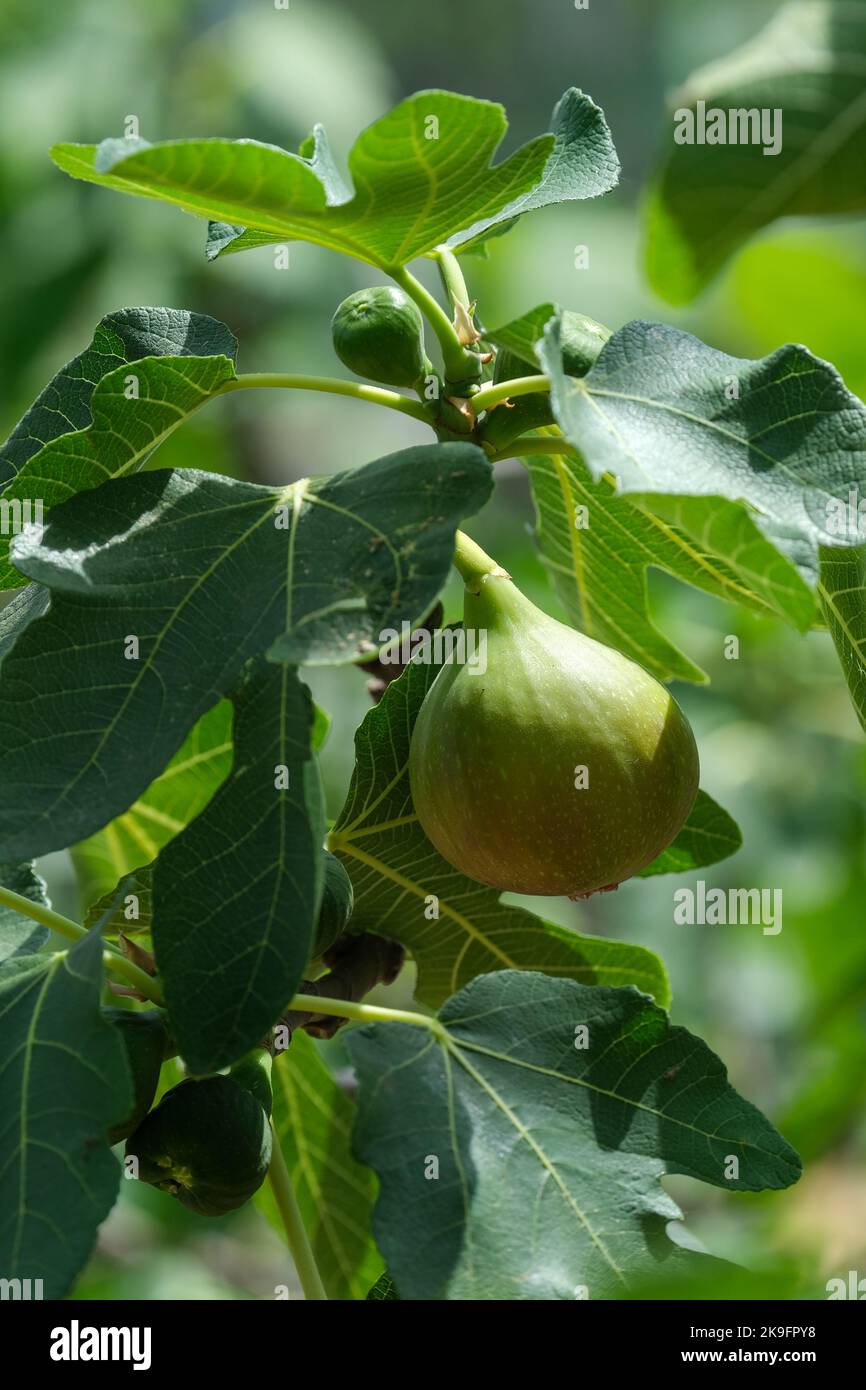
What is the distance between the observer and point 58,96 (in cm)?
362

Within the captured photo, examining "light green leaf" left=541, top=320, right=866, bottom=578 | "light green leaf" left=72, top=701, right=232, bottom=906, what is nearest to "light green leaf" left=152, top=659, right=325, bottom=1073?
"light green leaf" left=541, top=320, right=866, bottom=578

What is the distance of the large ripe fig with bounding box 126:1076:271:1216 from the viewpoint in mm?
960

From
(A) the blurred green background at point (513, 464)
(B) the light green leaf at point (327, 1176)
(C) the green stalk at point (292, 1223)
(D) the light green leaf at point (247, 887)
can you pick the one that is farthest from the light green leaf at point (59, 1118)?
(A) the blurred green background at point (513, 464)

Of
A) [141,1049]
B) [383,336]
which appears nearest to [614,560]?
[383,336]

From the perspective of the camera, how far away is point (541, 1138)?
38.2 inches

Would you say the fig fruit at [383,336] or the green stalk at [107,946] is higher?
the fig fruit at [383,336]

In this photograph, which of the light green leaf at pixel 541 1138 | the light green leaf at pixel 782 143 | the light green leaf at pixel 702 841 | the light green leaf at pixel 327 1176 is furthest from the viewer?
the light green leaf at pixel 327 1176

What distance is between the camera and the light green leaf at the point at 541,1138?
0.90 meters

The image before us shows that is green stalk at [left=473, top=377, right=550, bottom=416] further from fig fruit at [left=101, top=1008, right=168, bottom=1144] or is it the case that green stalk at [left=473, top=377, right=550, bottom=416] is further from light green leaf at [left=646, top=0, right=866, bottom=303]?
fig fruit at [left=101, top=1008, right=168, bottom=1144]

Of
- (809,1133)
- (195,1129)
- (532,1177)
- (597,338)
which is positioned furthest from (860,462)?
(809,1133)

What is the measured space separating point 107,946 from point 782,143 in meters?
0.67

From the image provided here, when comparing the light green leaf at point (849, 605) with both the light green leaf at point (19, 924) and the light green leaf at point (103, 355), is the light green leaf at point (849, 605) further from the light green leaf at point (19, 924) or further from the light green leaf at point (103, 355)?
the light green leaf at point (19, 924)

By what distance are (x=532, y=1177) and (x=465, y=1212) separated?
0.06 m

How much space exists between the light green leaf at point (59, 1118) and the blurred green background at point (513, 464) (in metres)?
1.04
